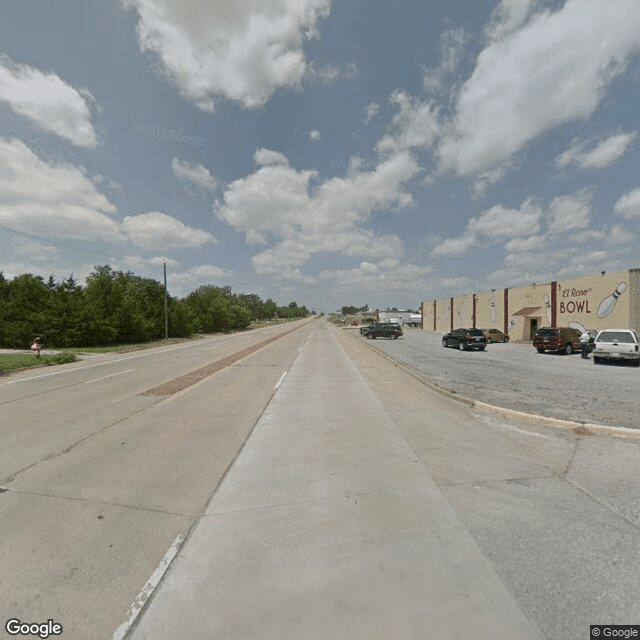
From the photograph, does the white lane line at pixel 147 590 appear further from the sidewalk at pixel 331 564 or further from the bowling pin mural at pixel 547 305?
the bowling pin mural at pixel 547 305

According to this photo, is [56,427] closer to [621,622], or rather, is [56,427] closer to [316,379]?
[316,379]

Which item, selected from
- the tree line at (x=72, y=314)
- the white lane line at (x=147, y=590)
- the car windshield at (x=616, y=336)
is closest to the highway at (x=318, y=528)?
the white lane line at (x=147, y=590)

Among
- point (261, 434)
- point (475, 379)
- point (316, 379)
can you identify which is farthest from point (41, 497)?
point (475, 379)

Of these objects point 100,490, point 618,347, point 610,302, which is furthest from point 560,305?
point 100,490

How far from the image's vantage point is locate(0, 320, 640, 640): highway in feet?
7.53

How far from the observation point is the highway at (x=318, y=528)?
2.29 metres

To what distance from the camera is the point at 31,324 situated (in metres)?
24.9

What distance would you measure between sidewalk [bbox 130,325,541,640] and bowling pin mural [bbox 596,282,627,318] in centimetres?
2667

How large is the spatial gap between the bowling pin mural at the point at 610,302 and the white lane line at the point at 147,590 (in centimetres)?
2978

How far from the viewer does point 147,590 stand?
2494mm

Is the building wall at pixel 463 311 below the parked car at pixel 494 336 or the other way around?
the other way around

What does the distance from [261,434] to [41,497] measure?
3.04 metres

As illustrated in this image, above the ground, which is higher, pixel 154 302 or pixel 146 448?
pixel 154 302

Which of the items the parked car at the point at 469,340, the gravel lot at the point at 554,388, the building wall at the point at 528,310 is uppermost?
the building wall at the point at 528,310
